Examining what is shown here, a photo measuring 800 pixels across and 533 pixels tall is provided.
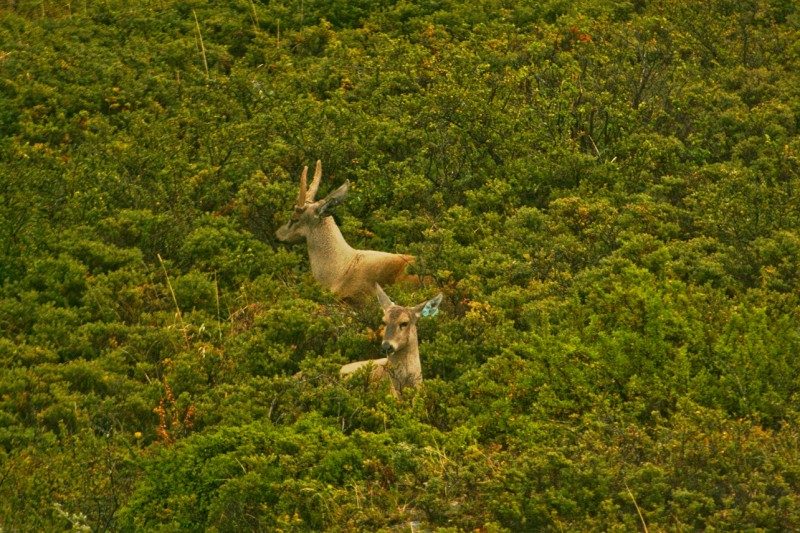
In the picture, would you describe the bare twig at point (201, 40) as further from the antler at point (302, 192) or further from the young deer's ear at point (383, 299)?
the young deer's ear at point (383, 299)

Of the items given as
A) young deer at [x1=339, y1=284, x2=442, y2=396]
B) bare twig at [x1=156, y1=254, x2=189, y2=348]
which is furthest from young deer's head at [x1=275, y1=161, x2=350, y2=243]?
young deer at [x1=339, y1=284, x2=442, y2=396]

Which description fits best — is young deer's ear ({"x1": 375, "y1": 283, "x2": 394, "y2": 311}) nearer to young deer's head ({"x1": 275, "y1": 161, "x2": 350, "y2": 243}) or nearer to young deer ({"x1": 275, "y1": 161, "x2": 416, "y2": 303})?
young deer ({"x1": 275, "y1": 161, "x2": 416, "y2": 303})

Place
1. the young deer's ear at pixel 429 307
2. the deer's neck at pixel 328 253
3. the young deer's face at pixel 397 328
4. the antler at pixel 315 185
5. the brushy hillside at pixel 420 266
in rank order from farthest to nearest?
the antler at pixel 315 185
the deer's neck at pixel 328 253
the young deer's ear at pixel 429 307
the young deer's face at pixel 397 328
the brushy hillside at pixel 420 266

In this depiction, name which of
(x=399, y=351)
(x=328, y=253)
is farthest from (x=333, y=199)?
(x=399, y=351)

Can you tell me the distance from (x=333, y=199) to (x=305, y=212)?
347 mm

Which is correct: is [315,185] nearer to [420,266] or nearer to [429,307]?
[420,266]

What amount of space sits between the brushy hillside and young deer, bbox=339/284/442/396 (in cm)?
20

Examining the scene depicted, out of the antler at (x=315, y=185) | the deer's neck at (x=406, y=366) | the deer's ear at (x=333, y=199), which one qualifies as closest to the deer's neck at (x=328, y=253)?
the deer's ear at (x=333, y=199)

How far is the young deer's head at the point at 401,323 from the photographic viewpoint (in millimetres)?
13836

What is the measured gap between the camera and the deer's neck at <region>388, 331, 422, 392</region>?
13.8 metres

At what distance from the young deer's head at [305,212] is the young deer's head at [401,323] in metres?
2.17

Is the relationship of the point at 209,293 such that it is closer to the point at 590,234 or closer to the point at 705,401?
the point at 590,234

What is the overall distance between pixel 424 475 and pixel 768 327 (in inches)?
134

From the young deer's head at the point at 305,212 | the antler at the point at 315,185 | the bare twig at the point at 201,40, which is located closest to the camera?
the young deer's head at the point at 305,212
